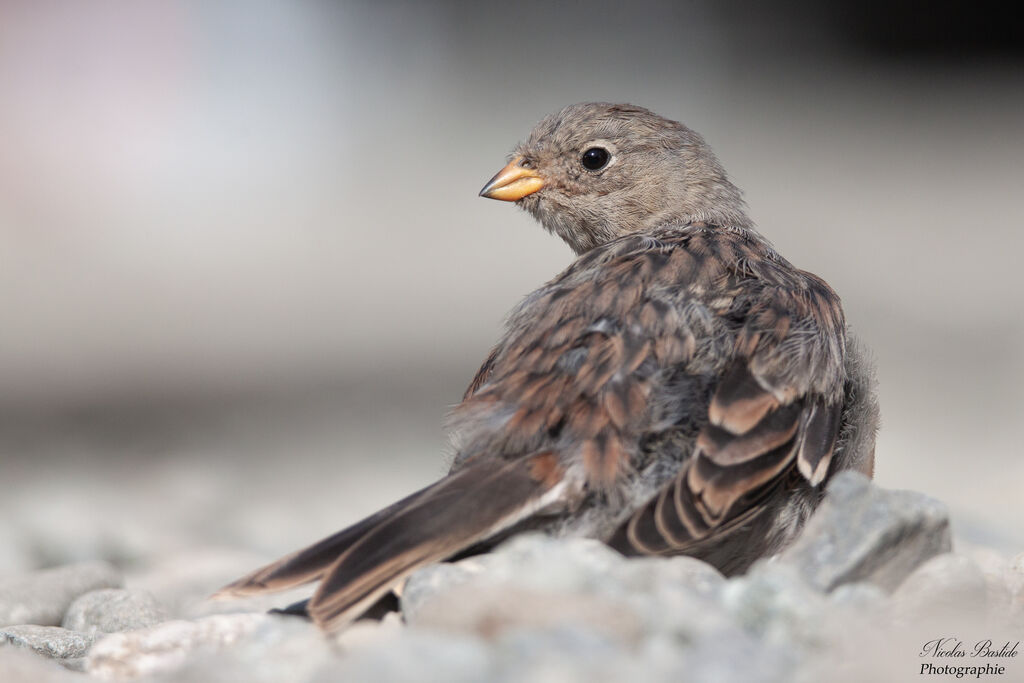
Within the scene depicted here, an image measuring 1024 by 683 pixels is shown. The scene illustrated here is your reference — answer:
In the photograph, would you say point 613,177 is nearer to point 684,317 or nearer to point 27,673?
point 684,317

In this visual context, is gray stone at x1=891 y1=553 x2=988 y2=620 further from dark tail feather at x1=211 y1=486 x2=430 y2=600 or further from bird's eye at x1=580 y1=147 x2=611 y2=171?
bird's eye at x1=580 y1=147 x2=611 y2=171

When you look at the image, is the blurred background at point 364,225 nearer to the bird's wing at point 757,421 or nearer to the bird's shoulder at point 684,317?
the bird's shoulder at point 684,317

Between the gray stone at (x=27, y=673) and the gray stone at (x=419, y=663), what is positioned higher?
the gray stone at (x=27, y=673)

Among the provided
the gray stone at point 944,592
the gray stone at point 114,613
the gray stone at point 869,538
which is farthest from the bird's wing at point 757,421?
the gray stone at point 114,613

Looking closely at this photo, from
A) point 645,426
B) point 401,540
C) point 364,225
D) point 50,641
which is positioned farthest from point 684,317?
point 364,225

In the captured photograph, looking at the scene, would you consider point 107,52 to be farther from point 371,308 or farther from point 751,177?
point 751,177

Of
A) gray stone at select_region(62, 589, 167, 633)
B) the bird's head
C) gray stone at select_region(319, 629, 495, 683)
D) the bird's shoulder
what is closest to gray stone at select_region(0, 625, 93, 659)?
gray stone at select_region(62, 589, 167, 633)
